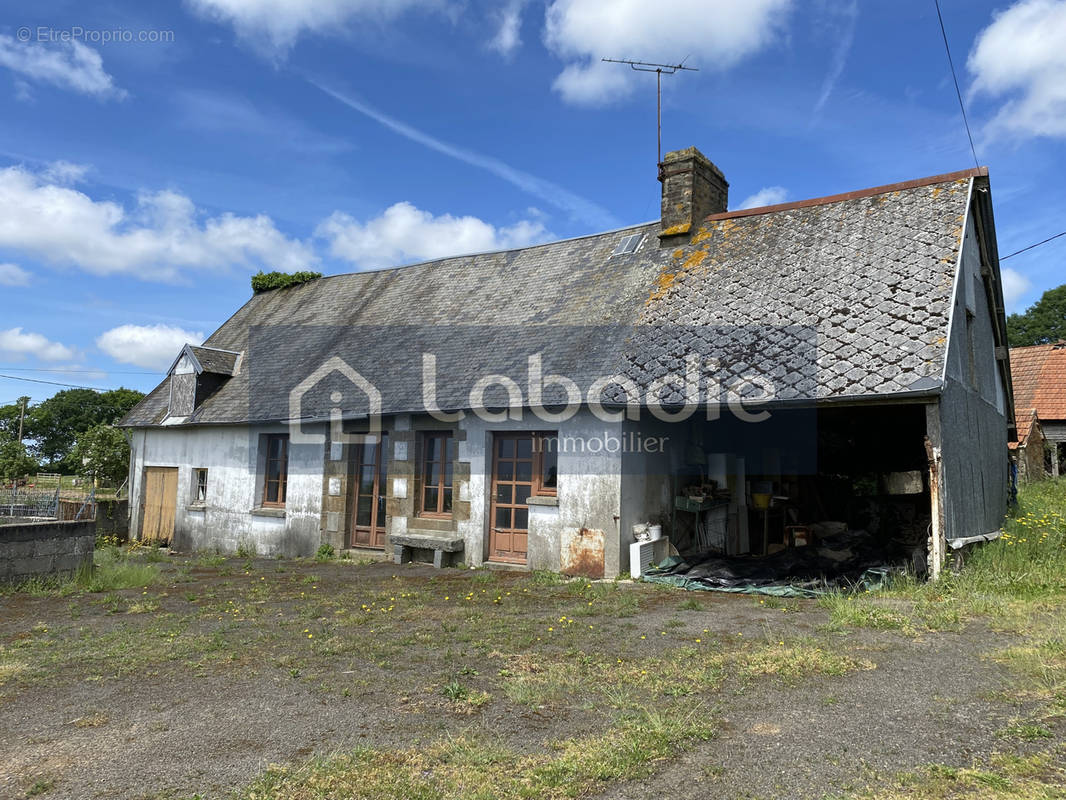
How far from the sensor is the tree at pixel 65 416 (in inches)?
2835

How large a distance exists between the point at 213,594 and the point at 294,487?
4722mm

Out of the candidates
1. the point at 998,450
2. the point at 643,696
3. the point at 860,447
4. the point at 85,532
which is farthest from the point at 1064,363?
the point at 85,532

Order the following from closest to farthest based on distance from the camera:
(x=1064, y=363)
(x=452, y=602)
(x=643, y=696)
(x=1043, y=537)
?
(x=643, y=696), (x=452, y=602), (x=1043, y=537), (x=1064, y=363)

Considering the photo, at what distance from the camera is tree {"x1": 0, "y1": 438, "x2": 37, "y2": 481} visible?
35.5 metres

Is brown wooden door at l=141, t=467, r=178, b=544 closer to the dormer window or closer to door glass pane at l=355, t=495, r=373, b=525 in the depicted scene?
the dormer window

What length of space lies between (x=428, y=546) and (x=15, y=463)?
33716 millimetres

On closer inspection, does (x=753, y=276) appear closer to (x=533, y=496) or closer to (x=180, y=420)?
(x=533, y=496)

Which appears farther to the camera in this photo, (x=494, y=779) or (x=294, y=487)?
(x=294, y=487)

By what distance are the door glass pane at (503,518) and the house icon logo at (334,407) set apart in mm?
2735

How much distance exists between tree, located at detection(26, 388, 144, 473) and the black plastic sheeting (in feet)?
241

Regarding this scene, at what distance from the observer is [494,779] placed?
3.76 metres

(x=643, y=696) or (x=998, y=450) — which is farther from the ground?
(x=998, y=450)

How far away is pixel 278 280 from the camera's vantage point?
68.5ft

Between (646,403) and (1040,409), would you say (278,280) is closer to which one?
(646,403)
